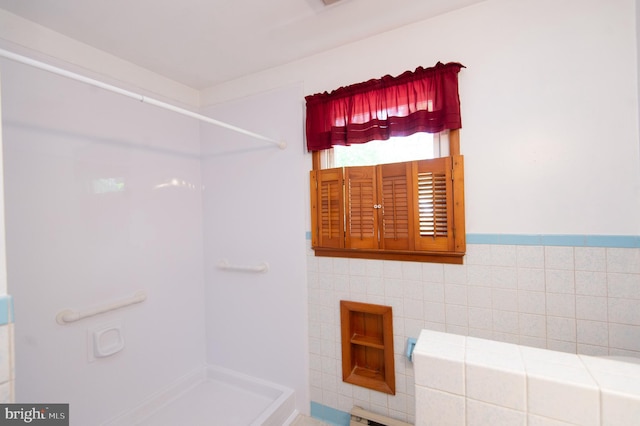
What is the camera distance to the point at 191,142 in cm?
229

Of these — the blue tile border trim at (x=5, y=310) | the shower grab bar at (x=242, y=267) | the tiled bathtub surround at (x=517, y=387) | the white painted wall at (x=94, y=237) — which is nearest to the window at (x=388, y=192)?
the shower grab bar at (x=242, y=267)

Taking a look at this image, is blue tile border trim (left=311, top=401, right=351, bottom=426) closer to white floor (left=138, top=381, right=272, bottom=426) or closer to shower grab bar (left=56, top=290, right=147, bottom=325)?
white floor (left=138, top=381, right=272, bottom=426)

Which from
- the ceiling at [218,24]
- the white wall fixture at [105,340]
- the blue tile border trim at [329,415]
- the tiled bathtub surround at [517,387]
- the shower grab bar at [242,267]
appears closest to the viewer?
the tiled bathtub surround at [517,387]

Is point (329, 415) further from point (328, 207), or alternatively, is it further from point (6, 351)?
point (6, 351)

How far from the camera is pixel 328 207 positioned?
178 cm

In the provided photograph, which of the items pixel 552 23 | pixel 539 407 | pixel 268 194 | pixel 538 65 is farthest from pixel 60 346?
pixel 552 23

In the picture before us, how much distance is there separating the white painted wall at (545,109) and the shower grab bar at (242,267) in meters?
1.39

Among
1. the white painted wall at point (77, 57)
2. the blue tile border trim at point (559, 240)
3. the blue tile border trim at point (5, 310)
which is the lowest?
the blue tile border trim at point (5, 310)

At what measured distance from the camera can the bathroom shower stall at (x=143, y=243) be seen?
1409mm

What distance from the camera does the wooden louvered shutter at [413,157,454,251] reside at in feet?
4.77

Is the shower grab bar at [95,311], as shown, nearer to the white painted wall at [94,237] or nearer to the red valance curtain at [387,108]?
the white painted wall at [94,237]

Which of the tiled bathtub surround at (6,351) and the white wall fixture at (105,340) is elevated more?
the tiled bathtub surround at (6,351)

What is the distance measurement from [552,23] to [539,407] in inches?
63.5

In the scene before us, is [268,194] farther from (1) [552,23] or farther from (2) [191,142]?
(1) [552,23]
